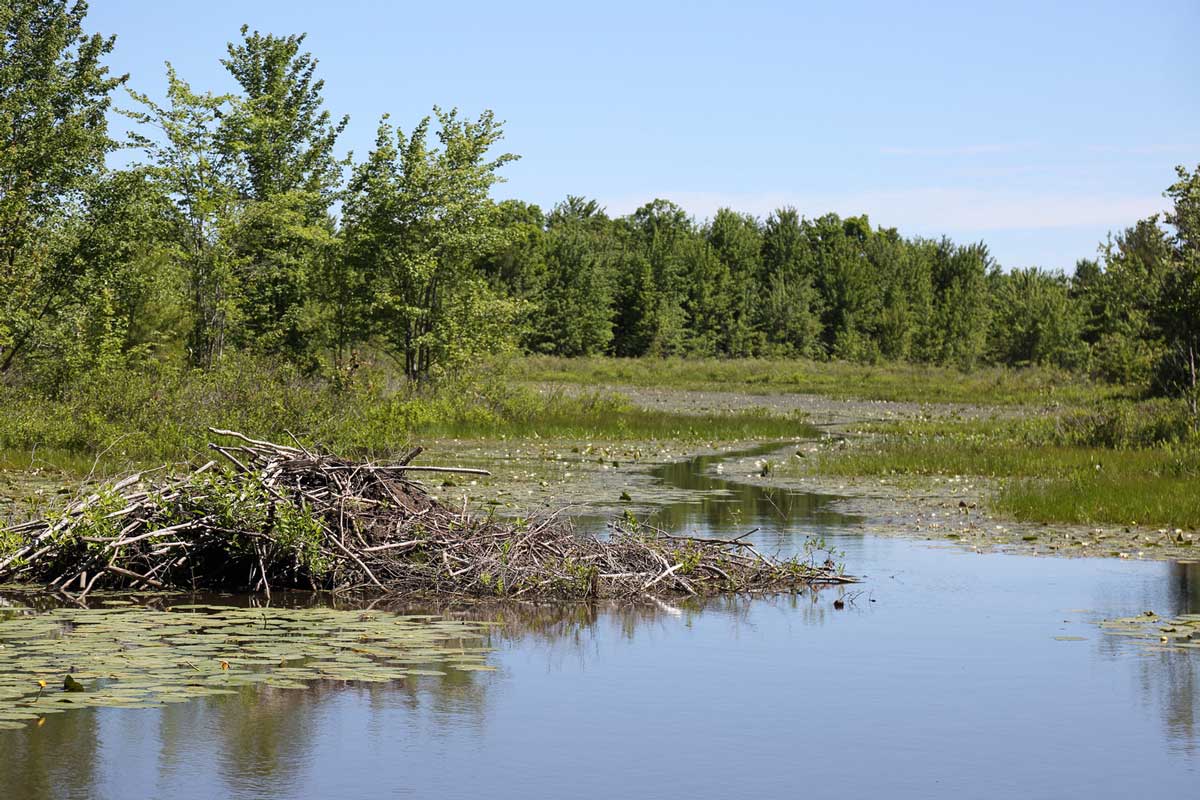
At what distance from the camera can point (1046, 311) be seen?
80.4 m

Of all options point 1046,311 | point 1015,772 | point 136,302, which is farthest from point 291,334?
point 1046,311

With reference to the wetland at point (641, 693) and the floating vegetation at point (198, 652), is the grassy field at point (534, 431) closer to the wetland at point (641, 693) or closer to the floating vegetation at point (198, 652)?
the floating vegetation at point (198, 652)

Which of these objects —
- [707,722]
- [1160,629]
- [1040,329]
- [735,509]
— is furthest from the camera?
[1040,329]

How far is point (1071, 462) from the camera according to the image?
960 inches

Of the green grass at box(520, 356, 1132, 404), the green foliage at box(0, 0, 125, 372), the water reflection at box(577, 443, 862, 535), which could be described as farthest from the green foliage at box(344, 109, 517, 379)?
the green grass at box(520, 356, 1132, 404)

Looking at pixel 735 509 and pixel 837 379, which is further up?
pixel 837 379

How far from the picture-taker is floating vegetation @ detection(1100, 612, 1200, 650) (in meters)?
10.8

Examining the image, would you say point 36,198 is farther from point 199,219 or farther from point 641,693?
point 641,693

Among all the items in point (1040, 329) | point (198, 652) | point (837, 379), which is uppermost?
point (1040, 329)

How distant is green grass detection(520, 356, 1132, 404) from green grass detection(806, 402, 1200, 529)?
21.2 metres

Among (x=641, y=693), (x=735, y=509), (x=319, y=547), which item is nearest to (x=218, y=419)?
(x=735, y=509)

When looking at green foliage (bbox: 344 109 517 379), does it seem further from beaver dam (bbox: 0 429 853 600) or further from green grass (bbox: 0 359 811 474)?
beaver dam (bbox: 0 429 853 600)

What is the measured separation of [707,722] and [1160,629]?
479cm

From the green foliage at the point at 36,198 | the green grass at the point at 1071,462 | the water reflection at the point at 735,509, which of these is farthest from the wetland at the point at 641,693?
the green foliage at the point at 36,198
